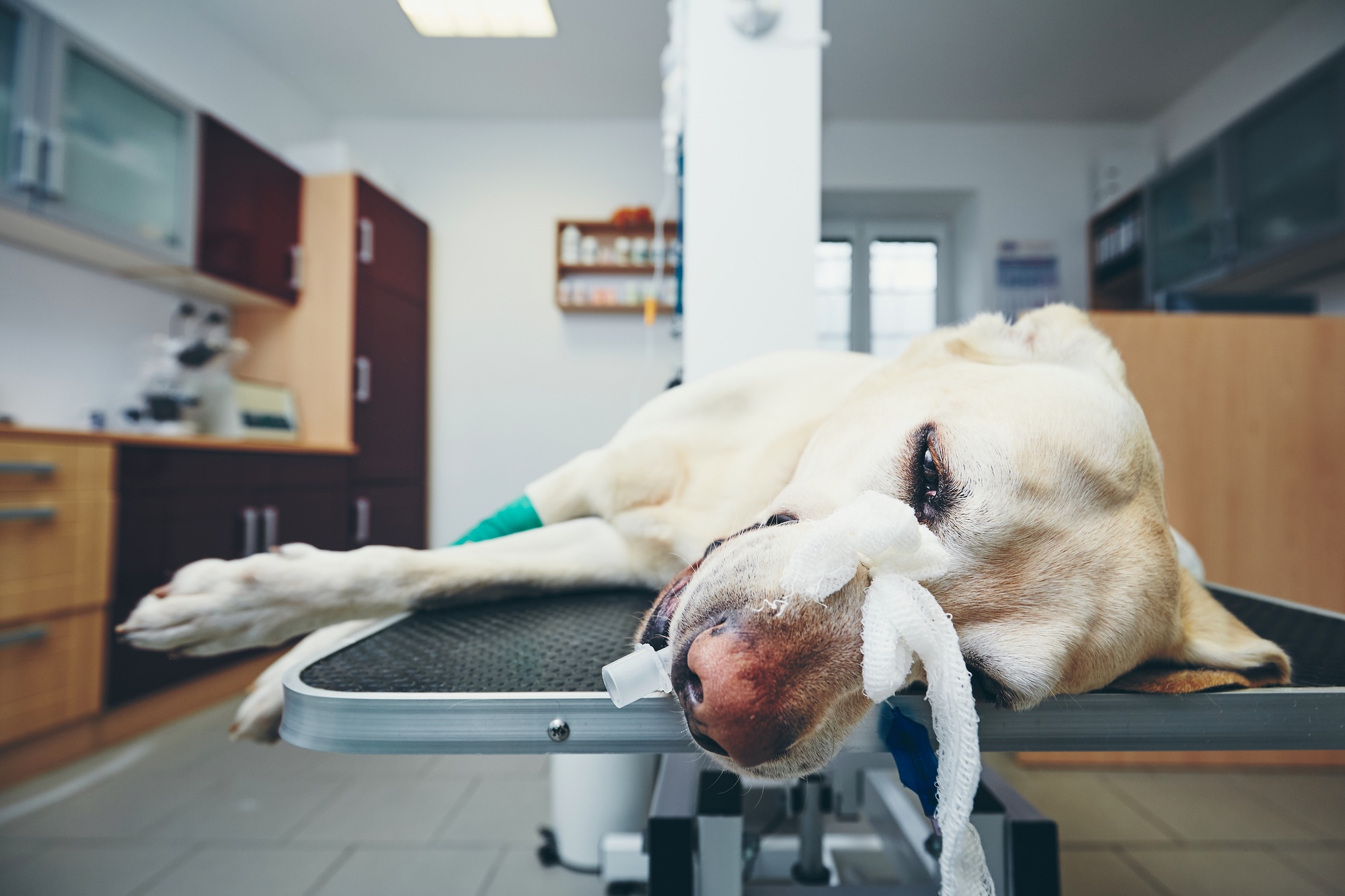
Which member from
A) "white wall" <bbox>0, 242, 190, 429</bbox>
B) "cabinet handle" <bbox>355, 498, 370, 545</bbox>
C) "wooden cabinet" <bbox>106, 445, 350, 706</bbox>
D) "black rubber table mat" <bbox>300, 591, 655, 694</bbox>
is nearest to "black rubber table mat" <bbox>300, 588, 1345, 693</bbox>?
"black rubber table mat" <bbox>300, 591, 655, 694</bbox>

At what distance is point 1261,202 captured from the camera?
3.14 meters

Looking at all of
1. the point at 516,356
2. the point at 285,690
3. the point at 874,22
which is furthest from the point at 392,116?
the point at 285,690

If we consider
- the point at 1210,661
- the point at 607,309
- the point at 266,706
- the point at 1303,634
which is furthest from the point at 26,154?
the point at 1303,634

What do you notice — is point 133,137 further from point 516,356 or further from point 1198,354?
point 1198,354

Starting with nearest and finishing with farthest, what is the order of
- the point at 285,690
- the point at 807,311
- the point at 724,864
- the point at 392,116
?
the point at 285,690, the point at 724,864, the point at 807,311, the point at 392,116

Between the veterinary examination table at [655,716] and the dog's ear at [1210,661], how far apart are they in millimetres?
26

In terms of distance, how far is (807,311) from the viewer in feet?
5.10

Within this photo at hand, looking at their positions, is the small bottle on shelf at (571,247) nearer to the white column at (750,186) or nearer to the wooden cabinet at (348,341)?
the wooden cabinet at (348,341)

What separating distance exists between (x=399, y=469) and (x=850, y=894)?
366cm

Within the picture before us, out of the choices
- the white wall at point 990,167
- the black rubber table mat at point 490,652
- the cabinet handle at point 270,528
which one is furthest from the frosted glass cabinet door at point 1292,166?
the cabinet handle at point 270,528

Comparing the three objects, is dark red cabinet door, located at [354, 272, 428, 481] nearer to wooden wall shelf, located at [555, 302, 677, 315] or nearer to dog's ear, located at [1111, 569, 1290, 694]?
wooden wall shelf, located at [555, 302, 677, 315]

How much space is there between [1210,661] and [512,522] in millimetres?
912

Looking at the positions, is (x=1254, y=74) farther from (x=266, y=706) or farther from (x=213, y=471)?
(x=213, y=471)

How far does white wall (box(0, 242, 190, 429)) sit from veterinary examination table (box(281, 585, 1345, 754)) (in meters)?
2.74
